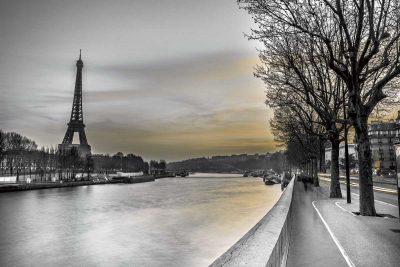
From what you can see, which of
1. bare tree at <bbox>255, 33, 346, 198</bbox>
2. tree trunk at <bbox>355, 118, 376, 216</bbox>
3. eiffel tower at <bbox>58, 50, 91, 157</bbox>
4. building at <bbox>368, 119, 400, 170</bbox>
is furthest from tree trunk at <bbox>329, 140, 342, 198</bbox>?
eiffel tower at <bbox>58, 50, 91, 157</bbox>

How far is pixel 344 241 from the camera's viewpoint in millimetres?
10570

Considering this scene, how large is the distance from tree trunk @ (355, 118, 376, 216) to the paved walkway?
64 cm

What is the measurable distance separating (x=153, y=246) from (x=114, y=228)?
371 inches

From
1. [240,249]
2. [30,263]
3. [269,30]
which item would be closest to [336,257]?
[240,249]

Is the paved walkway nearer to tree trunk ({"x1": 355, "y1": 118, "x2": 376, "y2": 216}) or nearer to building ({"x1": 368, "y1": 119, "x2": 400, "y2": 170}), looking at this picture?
tree trunk ({"x1": 355, "y1": 118, "x2": 376, "y2": 216})

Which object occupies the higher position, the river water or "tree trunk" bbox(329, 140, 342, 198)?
"tree trunk" bbox(329, 140, 342, 198)

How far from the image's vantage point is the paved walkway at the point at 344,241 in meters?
8.38

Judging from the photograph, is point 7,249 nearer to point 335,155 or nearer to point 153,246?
point 153,246

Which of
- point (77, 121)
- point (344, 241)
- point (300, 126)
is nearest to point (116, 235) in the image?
point (344, 241)

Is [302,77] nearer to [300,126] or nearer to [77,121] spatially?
[300,126]

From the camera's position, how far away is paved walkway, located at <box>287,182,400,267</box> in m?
8.38

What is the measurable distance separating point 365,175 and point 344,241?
6.50 m

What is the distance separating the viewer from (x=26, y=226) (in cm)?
3306

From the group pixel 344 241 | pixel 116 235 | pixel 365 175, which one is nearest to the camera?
pixel 344 241
